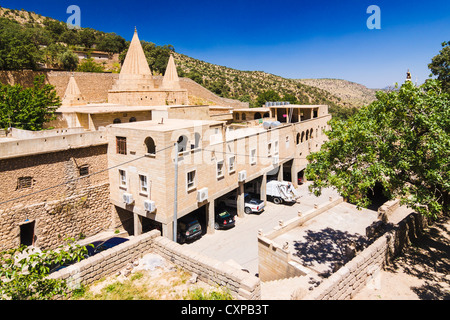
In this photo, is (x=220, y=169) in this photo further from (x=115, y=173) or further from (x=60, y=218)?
(x=60, y=218)

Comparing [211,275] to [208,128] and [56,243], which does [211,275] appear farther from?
[56,243]

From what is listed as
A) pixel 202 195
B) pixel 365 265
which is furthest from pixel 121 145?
pixel 365 265

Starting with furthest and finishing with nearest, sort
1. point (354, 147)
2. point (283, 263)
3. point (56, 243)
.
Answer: point (56, 243), point (283, 263), point (354, 147)

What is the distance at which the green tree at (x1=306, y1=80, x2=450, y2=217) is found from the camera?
9586mm

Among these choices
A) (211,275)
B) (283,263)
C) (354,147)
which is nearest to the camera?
(211,275)

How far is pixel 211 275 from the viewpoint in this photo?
729 centimetres

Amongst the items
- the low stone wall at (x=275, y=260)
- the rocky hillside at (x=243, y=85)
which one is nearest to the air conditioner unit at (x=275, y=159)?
the low stone wall at (x=275, y=260)

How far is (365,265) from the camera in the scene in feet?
29.5

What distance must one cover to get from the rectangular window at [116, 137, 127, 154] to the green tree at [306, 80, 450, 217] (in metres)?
10.9

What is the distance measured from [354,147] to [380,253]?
4.09 metres

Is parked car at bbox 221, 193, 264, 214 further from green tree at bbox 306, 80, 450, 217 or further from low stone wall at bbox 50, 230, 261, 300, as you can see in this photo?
low stone wall at bbox 50, 230, 261, 300
